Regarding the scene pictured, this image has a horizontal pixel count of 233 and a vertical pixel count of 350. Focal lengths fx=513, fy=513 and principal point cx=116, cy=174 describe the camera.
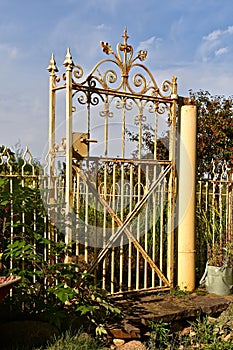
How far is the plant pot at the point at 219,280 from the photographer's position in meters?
6.55

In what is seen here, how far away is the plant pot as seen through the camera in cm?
655

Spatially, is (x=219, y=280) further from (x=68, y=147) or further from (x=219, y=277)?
(x=68, y=147)

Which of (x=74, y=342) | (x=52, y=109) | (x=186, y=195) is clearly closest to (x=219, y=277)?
(x=186, y=195)

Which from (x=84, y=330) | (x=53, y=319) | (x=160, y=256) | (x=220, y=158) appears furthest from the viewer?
(x=220, y=158)

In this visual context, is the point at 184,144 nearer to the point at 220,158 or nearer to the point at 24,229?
the point at 24,229

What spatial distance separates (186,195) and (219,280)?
117 cm

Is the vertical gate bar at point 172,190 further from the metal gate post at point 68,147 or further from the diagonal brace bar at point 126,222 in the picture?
the metal gate post at point 68,147

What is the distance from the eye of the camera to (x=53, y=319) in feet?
15.5

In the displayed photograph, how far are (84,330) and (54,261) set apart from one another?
33.0 inches

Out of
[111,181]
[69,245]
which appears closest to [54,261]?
[69,245]

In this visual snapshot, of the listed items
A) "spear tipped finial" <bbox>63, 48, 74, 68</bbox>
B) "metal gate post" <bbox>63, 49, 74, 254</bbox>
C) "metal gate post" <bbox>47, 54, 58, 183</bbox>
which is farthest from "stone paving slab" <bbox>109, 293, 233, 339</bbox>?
"spear tipped finial" <bbox>63, 48, 74, 68</bbox>

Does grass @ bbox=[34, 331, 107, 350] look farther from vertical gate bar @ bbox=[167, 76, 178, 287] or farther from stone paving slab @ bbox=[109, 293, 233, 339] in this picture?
vertical gate bar @ bbox=[167, 76, 178, 287]

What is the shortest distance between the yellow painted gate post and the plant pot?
0.25 m

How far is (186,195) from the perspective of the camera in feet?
21.4
